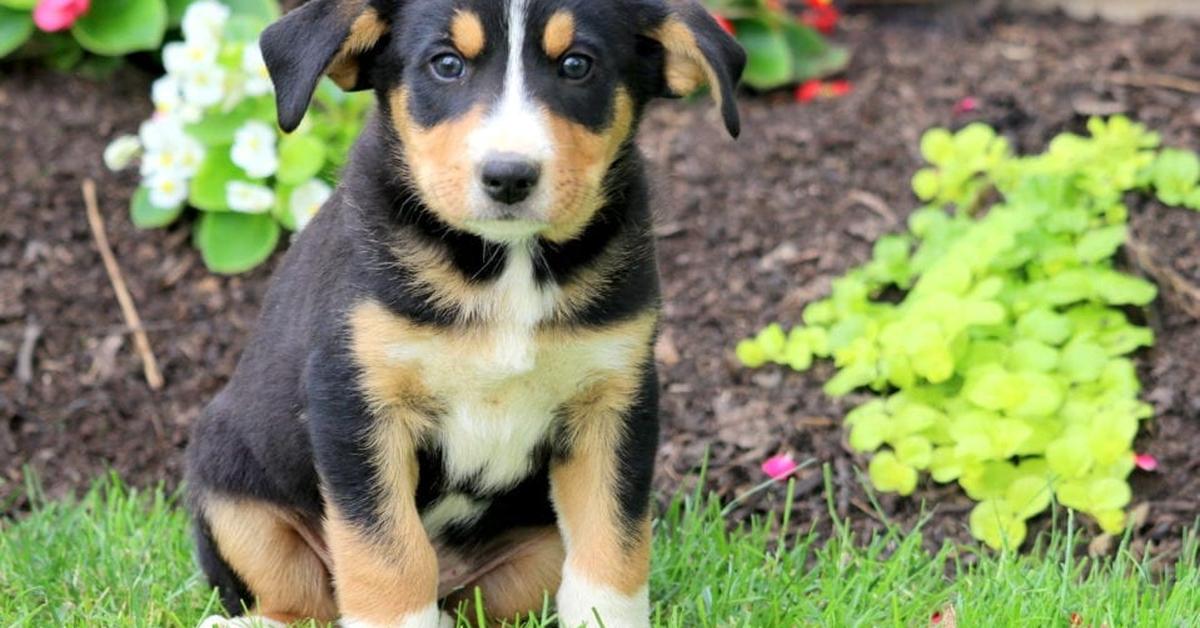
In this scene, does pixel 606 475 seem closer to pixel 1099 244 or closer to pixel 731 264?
pixel 1099 244

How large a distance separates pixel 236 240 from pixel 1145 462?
3.57 meters

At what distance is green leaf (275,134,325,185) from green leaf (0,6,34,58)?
54.2 inches

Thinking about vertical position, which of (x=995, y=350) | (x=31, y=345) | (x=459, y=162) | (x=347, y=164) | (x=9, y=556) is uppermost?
(x=459, y=162)

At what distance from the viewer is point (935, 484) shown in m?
5.63

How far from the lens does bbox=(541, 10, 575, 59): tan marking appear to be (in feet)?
13.1

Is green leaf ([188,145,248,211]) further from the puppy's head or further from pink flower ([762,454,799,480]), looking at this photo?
the puppy's head

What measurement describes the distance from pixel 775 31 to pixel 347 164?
13.6ft

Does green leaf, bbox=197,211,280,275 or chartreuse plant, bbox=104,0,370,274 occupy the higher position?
chartreuse plant, bbox=104,0,370,274

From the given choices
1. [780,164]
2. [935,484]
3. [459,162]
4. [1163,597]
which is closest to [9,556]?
[459,162]

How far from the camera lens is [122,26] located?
746cm

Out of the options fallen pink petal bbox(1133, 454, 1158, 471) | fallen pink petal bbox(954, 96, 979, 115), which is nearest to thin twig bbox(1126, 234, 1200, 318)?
fallen pink petal bbox(1133, 454, 1158, 471)

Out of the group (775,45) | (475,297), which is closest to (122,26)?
(775,45)

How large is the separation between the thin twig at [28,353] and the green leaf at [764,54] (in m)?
3.39

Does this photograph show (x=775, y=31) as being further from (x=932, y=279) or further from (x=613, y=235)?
(x=613, y=235)
